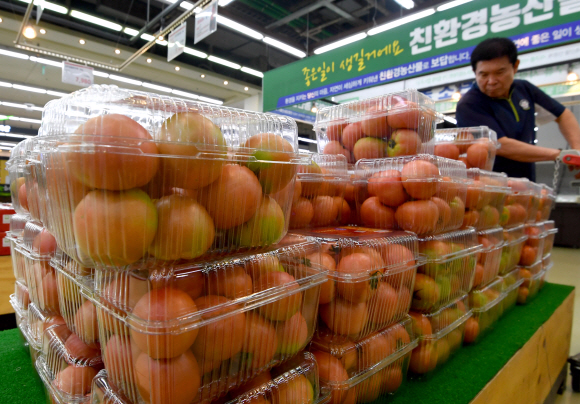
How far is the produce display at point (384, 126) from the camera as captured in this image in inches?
48.6

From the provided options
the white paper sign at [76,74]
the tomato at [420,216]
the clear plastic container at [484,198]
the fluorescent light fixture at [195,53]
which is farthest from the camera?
the fluorescent light fixture at [195,53]

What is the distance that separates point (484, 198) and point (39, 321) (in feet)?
5.27

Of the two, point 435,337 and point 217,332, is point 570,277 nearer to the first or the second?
point 435,337

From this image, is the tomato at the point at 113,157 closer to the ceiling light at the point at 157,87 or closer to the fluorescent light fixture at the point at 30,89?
the ceiling light at the point at 157,87

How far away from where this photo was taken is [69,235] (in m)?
0.58

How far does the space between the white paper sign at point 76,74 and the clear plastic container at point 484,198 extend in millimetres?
4612

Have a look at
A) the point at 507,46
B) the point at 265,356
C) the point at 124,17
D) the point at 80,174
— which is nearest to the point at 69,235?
the point at 80,174

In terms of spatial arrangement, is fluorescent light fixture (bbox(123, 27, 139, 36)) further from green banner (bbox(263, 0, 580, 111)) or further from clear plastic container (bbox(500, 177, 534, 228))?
clear plastic container (bbox(500, 177, 534, 228))

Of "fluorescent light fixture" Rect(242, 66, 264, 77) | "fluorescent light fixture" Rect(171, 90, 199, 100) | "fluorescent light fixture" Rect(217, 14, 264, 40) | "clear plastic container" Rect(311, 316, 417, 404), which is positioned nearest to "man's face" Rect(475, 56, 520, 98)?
"clear plastic container" Rect(311, 316, 417, 404)

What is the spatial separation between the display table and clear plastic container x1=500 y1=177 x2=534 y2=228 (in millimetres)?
462

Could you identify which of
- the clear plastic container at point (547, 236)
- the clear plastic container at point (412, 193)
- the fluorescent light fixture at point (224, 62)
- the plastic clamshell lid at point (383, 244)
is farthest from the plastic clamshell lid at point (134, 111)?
the fluorescent light fixture at point (224, 62)

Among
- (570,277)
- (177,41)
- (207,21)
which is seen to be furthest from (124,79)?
(570,277)

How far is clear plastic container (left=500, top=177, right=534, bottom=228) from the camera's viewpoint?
173 centimetres

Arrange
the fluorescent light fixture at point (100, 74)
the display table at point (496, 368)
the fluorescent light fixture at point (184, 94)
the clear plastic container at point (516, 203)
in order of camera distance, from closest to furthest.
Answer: the display table at point (496, 368)
the clear plastic container at point (516, 203)
the fluorescent light fixture at point (100, 74)
the fluorescent light fixture at point (184, 94)
